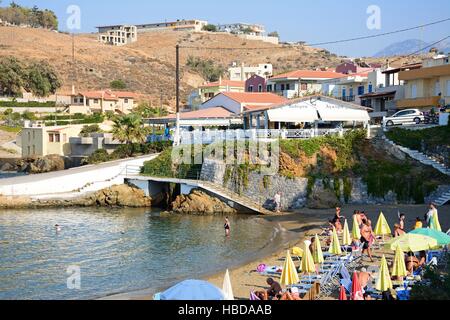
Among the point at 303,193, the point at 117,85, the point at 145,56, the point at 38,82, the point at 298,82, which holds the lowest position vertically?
the point at 303,193

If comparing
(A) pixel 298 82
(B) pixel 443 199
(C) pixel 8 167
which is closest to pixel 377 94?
(A) pixel 298 82

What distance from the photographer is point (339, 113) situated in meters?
41.8

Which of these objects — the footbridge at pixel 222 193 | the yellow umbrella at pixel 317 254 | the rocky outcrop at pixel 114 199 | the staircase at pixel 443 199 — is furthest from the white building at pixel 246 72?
the yellow umbrella at pixel 317 254

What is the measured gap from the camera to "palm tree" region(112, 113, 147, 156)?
168 feet

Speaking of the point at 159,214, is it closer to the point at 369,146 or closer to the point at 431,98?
the point at 369,146

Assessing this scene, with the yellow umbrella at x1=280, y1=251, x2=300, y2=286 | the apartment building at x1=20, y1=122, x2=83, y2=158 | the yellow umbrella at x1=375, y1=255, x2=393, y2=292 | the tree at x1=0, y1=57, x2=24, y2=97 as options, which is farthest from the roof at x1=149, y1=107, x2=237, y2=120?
the tree at x1=0, y1=57, x2=24, y2=97

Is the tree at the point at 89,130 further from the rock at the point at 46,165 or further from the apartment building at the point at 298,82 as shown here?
the apartment building at the point at 298,82

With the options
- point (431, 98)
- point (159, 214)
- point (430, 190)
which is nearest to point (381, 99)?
point (431, 98)

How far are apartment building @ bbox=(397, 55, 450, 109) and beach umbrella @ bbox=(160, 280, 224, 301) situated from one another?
37.5 m

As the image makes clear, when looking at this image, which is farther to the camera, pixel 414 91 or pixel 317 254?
pixel 414 91

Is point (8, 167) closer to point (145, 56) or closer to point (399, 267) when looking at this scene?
point (399, 267)

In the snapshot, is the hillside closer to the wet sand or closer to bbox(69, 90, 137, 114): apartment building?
bbox(69, 90, 137, 114): apartment building

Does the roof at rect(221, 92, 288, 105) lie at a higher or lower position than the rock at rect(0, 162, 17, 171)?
higher

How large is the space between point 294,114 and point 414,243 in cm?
2299
